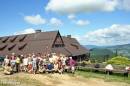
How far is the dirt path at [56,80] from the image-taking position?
2081cm

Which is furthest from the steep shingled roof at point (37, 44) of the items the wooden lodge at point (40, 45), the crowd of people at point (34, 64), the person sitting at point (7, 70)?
the person sitting at point (7, 70)

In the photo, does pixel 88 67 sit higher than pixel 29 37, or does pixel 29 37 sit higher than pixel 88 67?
pixel 29 37

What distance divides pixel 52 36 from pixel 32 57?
2999 centimetres

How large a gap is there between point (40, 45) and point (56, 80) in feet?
106

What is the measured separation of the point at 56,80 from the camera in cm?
2194

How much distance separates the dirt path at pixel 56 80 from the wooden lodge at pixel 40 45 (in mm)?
27393

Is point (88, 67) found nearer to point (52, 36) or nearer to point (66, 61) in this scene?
point (66, 61)

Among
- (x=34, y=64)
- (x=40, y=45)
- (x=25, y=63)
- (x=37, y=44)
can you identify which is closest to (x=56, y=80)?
(x=34, y=64)

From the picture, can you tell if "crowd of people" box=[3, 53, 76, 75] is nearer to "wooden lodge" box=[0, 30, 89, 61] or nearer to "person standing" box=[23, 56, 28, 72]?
"person standing" box=[23, 56, 28, 72]

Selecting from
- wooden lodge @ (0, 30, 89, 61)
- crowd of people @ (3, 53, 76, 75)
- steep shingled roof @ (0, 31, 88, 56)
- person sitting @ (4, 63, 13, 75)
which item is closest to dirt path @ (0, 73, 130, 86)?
person sitting @ (4, 63, 13, 75)

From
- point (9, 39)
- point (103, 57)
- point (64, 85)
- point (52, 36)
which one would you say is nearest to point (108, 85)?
point (64, 85)

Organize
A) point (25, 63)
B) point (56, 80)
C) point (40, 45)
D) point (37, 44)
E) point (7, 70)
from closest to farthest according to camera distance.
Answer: point (56, 80), point (7, 70), point (25, 63), point (40, 45), point (37, 44)

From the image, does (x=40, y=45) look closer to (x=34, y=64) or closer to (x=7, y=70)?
(x=34, y=64)

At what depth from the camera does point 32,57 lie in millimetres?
24453
